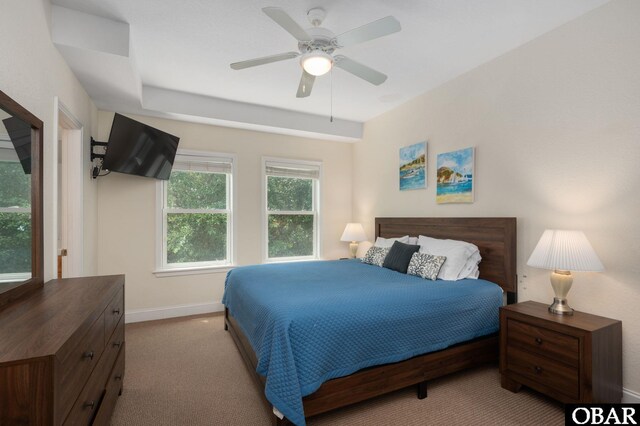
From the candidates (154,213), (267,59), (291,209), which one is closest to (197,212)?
(154,213)

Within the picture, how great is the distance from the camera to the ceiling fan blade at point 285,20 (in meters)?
1.70

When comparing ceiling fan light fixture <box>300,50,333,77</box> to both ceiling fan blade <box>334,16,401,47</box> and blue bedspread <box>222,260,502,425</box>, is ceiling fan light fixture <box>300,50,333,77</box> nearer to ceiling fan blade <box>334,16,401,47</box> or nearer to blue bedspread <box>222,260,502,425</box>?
→ ceiling fan blade <box>334,16,401,47</box>

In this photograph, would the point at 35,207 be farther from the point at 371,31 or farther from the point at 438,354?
the point at 438,354

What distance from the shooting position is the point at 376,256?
12.0 ft

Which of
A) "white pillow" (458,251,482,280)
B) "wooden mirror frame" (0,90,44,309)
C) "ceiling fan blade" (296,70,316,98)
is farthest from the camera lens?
"white pillow" (458,251,482,280)

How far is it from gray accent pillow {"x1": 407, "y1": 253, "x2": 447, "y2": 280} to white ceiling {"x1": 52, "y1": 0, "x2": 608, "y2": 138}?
187 cm

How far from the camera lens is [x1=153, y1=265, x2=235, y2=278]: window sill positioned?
3.94m

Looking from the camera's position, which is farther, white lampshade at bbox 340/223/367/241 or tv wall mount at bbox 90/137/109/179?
white lampshade at bbox 340/223/367/241

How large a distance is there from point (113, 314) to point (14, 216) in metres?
0.76

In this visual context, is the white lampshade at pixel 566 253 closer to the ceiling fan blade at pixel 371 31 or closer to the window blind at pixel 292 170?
the ceiling fan blade at pixel 371 31

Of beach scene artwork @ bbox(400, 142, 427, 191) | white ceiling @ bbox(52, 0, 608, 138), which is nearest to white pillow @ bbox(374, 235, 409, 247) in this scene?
beach scene artwork @ bbox(400, 142, 427, 191)

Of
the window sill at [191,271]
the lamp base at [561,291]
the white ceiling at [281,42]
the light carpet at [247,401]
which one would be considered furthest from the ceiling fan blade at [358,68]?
the window sill at [191,271]

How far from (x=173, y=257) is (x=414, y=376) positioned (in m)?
3.24

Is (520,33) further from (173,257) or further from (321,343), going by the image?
(173,257)
